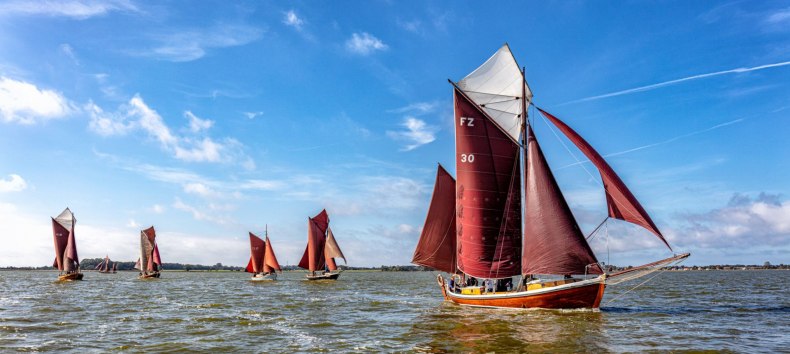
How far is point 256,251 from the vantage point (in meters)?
107

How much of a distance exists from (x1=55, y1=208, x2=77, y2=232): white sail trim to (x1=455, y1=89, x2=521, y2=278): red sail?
8927 cm

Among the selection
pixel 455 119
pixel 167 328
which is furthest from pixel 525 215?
pixel 167 328

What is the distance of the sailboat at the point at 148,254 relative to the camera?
127 metres

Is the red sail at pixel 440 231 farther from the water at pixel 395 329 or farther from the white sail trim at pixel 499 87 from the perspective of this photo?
the white sail trim at pixel 499 87

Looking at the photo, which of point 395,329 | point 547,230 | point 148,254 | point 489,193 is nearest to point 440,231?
point 489,193

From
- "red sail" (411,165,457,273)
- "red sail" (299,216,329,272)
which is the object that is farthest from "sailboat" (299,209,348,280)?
"red sail" (411,165,457,273)

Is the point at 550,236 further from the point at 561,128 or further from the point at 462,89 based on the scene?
the point at 462,89

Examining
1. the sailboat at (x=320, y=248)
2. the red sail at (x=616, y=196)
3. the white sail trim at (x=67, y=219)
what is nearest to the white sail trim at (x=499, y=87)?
the red sail at (x=616, y=196)

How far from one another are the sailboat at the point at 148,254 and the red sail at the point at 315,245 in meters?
47.6

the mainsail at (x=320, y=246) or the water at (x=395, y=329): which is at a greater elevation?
the mainsail at (x=320, y=246)

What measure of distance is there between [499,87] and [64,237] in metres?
93.3

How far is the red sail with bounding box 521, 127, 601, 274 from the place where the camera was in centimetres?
3316

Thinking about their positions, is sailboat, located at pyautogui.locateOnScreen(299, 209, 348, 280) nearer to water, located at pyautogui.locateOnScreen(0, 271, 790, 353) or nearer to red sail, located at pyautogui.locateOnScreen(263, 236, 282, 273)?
red sail, located at pyautogui.locateOnScreen(263, 236, 282, 273)

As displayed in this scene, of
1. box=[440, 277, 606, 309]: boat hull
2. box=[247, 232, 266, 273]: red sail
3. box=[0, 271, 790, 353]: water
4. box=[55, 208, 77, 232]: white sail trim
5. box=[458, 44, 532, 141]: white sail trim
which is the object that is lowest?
box=[0, 271, 790, 353]: water
